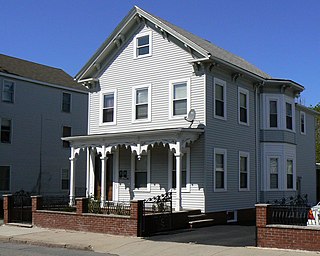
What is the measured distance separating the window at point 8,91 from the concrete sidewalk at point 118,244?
14.0m

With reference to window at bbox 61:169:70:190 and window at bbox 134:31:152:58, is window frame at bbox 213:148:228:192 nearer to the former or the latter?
window at bbox 134:31:152:58

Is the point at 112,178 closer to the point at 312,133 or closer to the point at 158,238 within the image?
the point at 158,238

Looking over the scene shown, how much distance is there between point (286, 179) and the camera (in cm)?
2589

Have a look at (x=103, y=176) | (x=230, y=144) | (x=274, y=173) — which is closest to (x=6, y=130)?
(x=103, y=176)

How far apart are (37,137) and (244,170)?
16.0 metres

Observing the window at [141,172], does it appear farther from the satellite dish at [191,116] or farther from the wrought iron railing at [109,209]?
the satellite dish at [191,116]

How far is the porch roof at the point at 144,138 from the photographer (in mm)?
20047

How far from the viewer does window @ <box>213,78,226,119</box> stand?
72.2 feet

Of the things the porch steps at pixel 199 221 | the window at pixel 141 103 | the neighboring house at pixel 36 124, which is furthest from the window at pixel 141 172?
the neighboring house at pixel 36 124

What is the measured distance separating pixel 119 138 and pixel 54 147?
14294 mm

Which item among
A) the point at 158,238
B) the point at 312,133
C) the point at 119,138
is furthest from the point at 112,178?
the point at 312,133

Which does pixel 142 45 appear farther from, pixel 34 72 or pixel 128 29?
Result: pixel 34 72

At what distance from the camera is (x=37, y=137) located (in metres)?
33.7

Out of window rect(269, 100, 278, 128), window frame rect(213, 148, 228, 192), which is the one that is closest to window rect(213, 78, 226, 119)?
window frame rect(213, 148, 228, 192)
